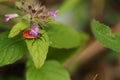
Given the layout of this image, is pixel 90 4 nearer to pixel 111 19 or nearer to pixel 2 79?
pixel 111 19

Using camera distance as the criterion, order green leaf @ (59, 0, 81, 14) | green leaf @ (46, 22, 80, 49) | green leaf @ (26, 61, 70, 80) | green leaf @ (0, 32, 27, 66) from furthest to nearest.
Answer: green leaf @ (59, 0, 81, 14)
green leaf @ (46, 22, 80, 49)
green leaf @ (26, 61, 70, 80)
green leaf @ (0, 32, 27, 66)

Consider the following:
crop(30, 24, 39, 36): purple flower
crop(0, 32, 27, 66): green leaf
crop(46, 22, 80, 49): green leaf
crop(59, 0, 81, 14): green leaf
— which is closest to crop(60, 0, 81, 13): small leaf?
crop(59, 0, 81, 14): green leaf

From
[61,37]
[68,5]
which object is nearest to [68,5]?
[68,5]

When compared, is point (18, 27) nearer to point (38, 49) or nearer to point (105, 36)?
point (38, 49)

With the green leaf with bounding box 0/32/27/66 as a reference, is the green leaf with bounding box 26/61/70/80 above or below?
below

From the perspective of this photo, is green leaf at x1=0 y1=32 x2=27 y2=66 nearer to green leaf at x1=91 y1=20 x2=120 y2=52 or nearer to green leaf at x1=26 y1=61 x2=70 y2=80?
green leaf at x1=26 y1=61 x2=70 y2=80

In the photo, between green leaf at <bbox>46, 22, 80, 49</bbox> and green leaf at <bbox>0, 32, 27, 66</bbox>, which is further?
green leaf at <bbox>46, 22, 80, 49</bbox>
